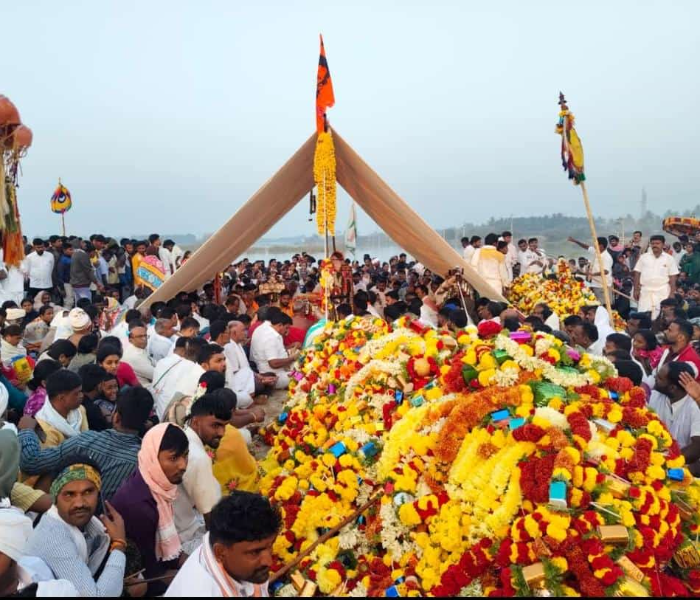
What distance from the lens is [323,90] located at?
9086mm

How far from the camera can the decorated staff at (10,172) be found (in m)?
3.36

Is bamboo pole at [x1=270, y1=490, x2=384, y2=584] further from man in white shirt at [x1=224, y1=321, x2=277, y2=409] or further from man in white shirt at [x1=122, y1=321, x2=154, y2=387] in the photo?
man in white shirt at [x1=122, y1=321, x2=154, y2=387]

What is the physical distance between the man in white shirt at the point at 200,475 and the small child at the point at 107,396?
1.38 m

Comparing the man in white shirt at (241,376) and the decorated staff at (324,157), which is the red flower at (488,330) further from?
the decorated staff at (324,157)

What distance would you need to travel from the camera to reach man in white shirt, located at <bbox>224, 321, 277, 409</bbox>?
707 cm

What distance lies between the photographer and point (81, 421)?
15.4 ft

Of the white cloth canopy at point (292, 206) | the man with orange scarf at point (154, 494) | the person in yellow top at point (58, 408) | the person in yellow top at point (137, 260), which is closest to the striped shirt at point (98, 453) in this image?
the person in yellow top at point (58, 408)

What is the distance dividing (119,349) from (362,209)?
6880mm

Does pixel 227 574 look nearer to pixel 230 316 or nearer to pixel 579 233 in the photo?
pixel 230 316

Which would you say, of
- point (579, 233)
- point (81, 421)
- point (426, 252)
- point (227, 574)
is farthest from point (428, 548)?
point (579, 233)

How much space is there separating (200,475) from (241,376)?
3390 millimetres

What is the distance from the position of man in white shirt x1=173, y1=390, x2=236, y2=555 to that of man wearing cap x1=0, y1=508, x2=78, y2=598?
1.25 m

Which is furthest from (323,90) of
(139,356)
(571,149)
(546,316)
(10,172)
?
(10,172)

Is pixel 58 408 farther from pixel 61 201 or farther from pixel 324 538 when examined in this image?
pixel 61 201
